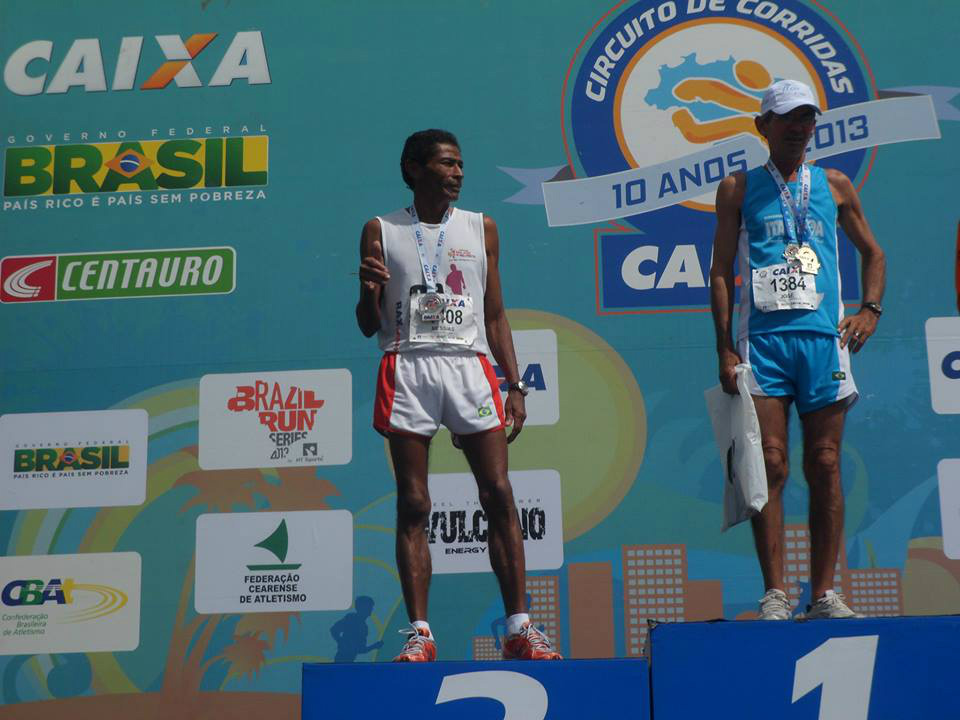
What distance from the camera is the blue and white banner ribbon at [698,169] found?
4551mm

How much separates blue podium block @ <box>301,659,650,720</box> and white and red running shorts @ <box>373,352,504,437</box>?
2.08 feet

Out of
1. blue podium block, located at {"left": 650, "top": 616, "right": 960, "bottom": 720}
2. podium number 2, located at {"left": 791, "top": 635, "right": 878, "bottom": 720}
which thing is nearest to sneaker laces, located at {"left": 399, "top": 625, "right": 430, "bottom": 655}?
blue podium block, located at {"left": 650, "top": 616, "right": 960, "bottom": 720}

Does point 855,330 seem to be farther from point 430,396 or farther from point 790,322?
point 430,396

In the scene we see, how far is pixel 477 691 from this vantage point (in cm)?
226

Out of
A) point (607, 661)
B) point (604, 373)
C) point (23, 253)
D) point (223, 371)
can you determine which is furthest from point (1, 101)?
point (607, 661)

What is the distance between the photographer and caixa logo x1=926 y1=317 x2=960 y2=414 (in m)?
4.32

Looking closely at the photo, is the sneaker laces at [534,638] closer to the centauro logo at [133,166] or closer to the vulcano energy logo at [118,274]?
the vulcano energy logo at [118,274]

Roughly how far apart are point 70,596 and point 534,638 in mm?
2434

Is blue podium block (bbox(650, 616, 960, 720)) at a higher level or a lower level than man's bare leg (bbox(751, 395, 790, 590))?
lower

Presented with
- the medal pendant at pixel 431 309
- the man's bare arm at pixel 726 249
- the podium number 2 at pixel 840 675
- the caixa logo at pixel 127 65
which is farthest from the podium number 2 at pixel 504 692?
the caixa logo at pixel 127 65

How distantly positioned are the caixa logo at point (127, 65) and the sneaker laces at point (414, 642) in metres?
2.81

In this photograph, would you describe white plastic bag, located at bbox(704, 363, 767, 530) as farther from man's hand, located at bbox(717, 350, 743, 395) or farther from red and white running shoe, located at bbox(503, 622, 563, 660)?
red and white running shoe, located at bbox(503, 622, 563, 660)

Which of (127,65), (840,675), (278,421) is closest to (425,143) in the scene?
(840,675)

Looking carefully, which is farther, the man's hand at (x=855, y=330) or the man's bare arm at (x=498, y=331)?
the man's bare arm at (x=498, y=331)
